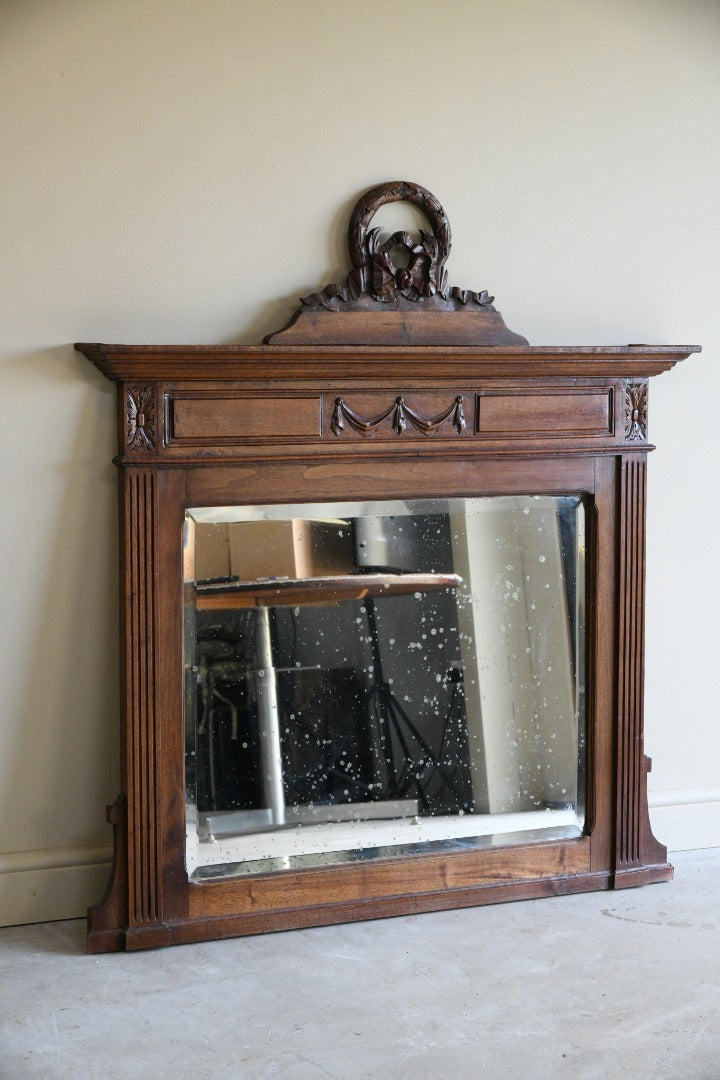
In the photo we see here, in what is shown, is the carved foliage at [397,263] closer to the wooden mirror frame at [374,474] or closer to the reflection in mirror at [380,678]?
the wooden mirror frame at [374,474]

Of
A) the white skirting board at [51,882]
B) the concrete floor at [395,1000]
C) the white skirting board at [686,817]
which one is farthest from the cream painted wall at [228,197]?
the white skirting board at [686,817]

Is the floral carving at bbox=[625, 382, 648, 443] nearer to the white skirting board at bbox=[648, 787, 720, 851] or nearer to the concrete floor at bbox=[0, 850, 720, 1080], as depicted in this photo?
the white skirting board at bbox=[648, 787, 720, 851]

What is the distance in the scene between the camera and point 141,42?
2607 mm

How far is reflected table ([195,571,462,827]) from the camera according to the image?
269cm

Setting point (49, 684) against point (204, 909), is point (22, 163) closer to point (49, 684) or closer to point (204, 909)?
point (49, 684)

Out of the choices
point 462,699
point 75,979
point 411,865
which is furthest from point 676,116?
point 75,979

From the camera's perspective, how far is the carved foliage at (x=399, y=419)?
270cm

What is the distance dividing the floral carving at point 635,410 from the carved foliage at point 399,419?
46cm

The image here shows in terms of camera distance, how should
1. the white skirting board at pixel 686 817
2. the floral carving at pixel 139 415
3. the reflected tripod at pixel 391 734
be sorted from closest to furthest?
the floral carving at pixel 139 415
the reflected tripod at pixel 391 734
the white skirting board at pixel 686 817

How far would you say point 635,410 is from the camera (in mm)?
2924

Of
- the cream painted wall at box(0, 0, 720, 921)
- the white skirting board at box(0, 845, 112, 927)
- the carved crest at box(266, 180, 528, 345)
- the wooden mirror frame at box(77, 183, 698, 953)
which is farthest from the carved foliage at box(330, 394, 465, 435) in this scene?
the white skirting board at box(0, 845, 112, 927)

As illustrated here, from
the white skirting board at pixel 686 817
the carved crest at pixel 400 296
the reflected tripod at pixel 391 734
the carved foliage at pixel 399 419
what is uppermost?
the carved crest at pixel 400 296

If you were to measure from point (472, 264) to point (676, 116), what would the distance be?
737 millimetres

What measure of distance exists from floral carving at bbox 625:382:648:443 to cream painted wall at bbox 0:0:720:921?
0.18m
